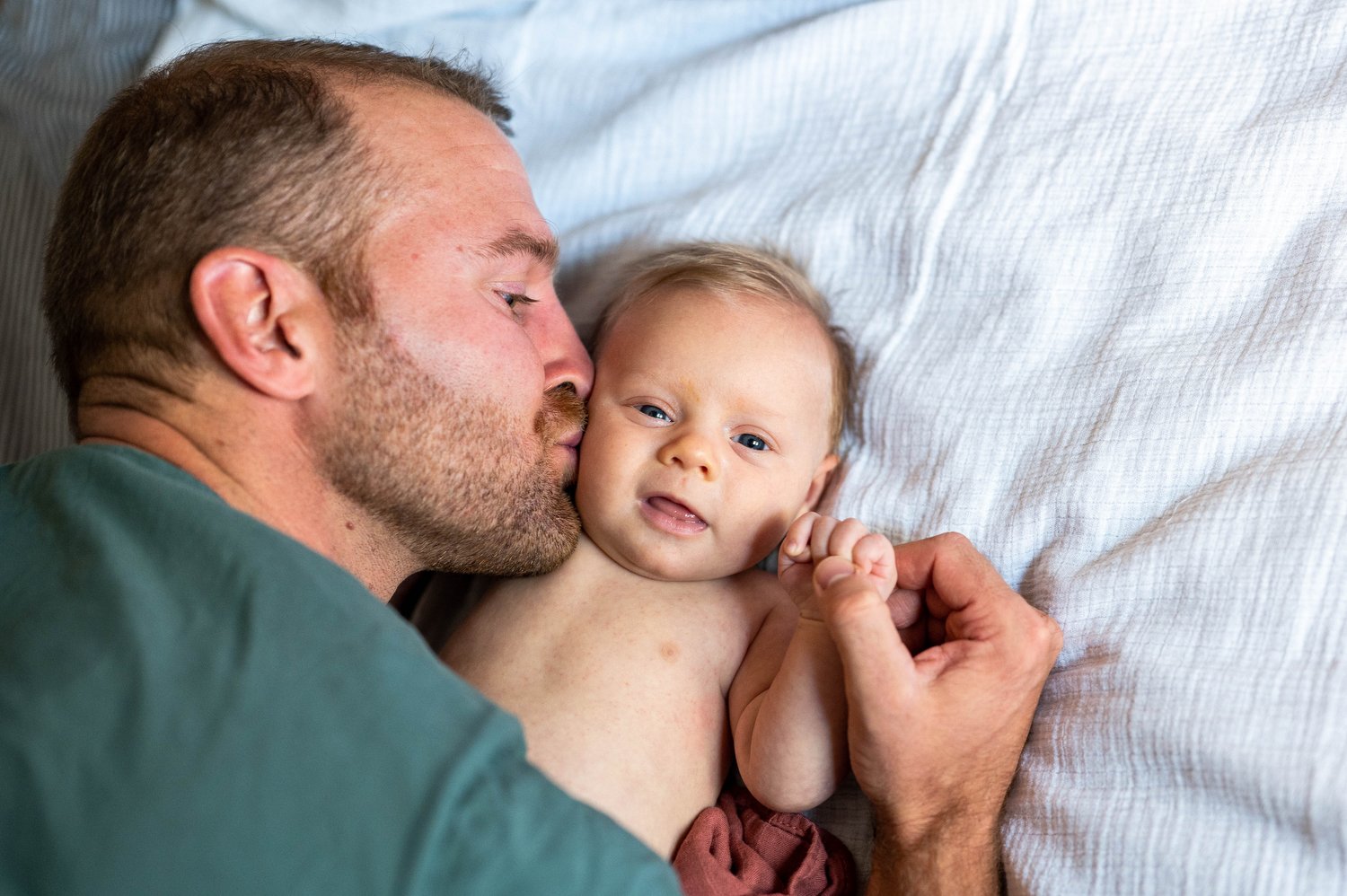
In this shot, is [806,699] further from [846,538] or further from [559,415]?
[559,415]

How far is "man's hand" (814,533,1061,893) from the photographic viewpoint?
3.99 feet

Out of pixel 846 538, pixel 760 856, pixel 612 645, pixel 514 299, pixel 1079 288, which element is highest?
pixel 1079 288

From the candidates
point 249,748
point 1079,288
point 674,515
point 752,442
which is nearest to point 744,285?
point 752,442

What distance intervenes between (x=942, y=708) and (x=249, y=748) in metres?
0.72

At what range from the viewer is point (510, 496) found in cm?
145

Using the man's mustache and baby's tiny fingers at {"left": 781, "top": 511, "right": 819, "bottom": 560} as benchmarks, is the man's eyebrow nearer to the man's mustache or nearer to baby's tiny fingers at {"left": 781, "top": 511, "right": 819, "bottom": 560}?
the man's mustache

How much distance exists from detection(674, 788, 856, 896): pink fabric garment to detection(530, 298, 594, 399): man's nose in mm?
595

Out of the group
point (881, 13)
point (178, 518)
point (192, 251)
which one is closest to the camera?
point (178, 518)

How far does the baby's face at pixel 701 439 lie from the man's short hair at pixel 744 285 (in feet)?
0.10

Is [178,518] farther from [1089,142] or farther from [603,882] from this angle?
[1089,142]

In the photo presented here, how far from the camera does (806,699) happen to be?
1.31m

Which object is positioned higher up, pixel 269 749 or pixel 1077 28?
pixel 1077 28

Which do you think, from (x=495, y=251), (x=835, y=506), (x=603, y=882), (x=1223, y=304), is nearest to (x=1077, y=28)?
(x=1223, y=304)

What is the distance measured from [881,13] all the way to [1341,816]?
1310mm
